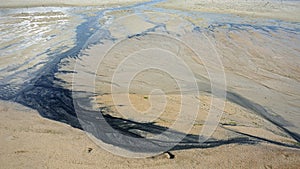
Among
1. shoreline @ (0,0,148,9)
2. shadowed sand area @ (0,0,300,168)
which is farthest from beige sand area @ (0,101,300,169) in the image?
shoreline @ (0,0,148,9)

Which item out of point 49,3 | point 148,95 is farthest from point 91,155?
point 49,3

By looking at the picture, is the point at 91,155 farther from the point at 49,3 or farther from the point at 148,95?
the point at 49,3

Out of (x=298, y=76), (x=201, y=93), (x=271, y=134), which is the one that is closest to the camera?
(x=271, y=134)

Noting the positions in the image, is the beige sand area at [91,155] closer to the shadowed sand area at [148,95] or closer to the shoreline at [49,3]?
the shadowed sand area at [148,95]

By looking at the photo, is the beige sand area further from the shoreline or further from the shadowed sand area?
the shoreline

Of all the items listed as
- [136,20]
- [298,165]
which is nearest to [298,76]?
[298,165]

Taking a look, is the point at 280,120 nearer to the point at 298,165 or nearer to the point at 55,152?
the point at 298,165
